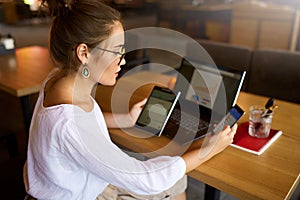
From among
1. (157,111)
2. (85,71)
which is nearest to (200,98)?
(157,111)

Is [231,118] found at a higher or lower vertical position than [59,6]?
lower

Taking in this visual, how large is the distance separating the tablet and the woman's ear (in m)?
0.37

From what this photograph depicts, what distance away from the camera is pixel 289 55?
7.22 feet

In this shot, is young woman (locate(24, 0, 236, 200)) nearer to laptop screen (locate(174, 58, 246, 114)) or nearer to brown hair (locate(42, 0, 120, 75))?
brown hair (locate(42, 0, 120, 75))

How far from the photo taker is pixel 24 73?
1.95m

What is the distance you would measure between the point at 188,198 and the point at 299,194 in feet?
2.59

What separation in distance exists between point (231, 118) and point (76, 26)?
59cm

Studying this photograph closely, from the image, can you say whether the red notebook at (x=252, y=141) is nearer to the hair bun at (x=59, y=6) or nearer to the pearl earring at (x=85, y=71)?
the pearl earring at (x=85, y=71)

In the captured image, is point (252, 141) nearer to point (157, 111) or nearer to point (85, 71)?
point (157, 111)

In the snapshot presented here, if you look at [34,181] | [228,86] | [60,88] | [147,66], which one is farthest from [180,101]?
[147,66]

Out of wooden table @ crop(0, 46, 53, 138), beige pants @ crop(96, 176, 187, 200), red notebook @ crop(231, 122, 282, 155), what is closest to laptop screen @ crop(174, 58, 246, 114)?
red notebook @ crop(231, 122, 282, 155)

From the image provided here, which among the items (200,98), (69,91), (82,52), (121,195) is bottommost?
(121,195)

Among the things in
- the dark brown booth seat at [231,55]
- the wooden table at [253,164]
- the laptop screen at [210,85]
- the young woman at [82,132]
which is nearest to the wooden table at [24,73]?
the wooden table at [253,164]

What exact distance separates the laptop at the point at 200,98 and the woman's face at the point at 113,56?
11.8 inches
